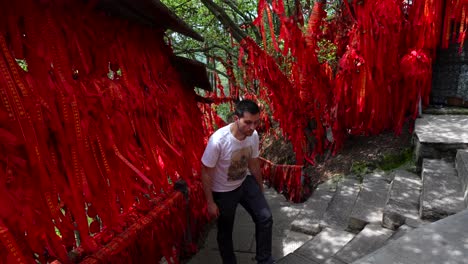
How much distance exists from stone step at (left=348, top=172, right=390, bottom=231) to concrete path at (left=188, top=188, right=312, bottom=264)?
66cm

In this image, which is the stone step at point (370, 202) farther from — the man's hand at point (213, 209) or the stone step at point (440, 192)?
the man's hand at point (213, 209)

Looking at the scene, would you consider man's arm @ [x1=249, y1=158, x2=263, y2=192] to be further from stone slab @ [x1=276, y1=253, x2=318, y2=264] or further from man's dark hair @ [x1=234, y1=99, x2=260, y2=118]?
stone slab @ [x1=276, y1=253, x2=318, y2=264]

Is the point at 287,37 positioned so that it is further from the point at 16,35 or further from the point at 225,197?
the point at 16,35

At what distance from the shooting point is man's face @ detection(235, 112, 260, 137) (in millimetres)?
2559

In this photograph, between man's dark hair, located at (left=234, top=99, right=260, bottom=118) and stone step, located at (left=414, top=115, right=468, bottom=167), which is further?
stone step, located at (left=414, top=115, right=468, bottom=167)

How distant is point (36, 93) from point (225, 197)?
5.60 ft

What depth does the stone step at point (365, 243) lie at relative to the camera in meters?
2.85

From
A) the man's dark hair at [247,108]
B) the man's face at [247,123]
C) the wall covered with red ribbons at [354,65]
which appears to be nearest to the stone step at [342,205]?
the wall covered with red ribbons at [354,65]

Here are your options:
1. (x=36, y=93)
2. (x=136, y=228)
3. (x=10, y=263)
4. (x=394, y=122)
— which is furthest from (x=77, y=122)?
(x=394, y=122)

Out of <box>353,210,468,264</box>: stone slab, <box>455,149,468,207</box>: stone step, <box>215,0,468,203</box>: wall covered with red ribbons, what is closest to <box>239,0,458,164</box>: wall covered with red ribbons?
<box>215,0,468,203</box>: wall covered with red ribbons

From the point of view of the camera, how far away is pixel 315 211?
436 cm

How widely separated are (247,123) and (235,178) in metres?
0.55

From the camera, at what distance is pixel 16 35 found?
5.44 feet

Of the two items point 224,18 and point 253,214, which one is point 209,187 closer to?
point 253,214
